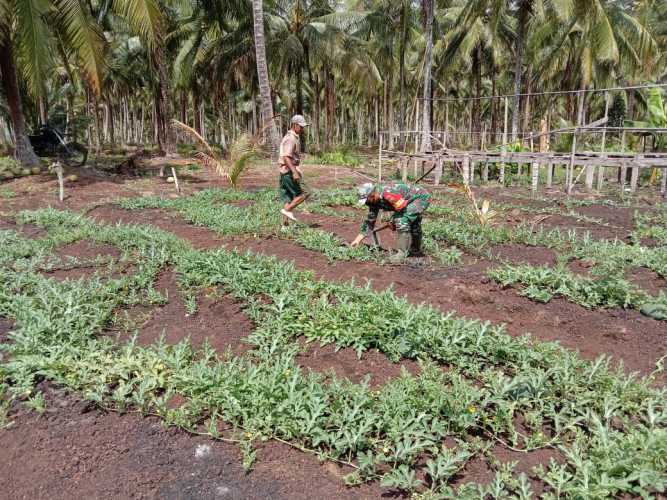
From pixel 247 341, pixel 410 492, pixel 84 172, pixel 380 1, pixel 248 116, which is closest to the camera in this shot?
pixel 410 492

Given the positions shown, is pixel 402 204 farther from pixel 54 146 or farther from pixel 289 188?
pixel 54 146

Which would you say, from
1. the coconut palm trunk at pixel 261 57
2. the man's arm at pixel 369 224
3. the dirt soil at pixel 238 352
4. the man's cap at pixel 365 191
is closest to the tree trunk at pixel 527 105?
the coconut palm trunk at pixel 261 57

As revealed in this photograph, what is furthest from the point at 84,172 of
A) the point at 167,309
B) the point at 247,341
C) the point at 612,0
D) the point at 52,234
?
the point at 612,0

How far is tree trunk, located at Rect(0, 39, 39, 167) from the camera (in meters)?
12.2

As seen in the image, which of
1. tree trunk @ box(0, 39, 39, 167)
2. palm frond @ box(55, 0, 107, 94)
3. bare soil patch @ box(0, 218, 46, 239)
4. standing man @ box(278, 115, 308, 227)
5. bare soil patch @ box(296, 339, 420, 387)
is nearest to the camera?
bare soil patch @ box(296, 339, 420, 387)

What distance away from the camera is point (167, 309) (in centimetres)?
432

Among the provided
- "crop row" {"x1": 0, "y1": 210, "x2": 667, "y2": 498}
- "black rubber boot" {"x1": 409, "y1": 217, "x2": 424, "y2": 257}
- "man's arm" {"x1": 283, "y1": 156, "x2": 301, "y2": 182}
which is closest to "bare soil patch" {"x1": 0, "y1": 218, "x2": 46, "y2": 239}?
"crop row" {"x1": 0, "y1": 210, "x2": 667, "y2": 498}

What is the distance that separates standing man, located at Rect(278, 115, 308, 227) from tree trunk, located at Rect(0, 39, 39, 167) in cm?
910

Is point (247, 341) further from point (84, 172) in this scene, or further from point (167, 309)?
point (84, 172)

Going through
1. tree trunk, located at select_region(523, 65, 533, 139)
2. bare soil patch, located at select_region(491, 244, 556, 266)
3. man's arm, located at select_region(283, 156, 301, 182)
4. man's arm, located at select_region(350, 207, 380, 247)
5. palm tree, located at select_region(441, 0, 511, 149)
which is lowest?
bare soil patch, located at select_region(491, 244, 556, 266)

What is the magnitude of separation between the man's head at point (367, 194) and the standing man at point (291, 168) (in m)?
1.69

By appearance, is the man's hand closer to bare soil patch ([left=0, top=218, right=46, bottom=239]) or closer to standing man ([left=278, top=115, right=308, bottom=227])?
standing man ([left=278, top=115, right=308, bottom=227])

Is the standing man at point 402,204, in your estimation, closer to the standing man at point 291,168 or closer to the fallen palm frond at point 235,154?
the standing man at point 291,168

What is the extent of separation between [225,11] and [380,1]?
747 centimetres
